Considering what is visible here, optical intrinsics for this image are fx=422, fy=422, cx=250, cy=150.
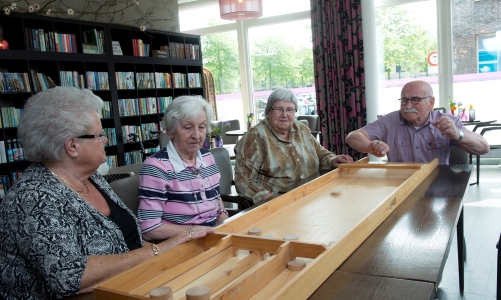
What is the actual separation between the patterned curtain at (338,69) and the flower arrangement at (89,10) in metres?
2.68

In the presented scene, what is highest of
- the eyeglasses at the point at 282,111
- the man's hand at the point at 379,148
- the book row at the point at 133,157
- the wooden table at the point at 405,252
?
the eyeglasses at the point at 282,111

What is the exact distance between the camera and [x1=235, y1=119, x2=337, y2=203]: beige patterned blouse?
8.71 feet

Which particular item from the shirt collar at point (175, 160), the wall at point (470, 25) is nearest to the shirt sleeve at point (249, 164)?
the shirt collar at point (175, 160)

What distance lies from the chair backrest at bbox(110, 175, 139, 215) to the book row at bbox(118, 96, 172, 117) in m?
4.17

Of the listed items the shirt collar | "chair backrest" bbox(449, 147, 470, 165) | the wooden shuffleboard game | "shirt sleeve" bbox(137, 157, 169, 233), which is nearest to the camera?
the wooden shuffleboard game

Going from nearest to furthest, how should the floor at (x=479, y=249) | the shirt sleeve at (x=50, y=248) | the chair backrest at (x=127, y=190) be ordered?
the shirt sleeve at (x=50, y=248) < the chair backrest at (x=127, y=190) < the floor at (x=479, y=249)

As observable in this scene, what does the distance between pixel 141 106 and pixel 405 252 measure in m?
5.64

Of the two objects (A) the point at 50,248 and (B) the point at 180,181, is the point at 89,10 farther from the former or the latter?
(A) the point at 50,248

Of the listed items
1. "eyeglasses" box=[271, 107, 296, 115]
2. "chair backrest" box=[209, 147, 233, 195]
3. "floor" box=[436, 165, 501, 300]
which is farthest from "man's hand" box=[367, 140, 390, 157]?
"chair backrest" box=[209, 147, 233, 195]

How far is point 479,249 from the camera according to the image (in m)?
3.21

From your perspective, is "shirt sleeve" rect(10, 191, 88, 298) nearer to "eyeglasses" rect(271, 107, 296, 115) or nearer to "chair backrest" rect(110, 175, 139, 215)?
"chair backrest" rect(110, 175, 139, 215)

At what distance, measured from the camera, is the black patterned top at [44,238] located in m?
1.19

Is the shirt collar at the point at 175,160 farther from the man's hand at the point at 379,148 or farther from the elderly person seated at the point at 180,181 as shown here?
the man's hand at the point at 379,148

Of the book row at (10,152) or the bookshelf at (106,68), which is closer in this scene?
the book row at (10,152)
